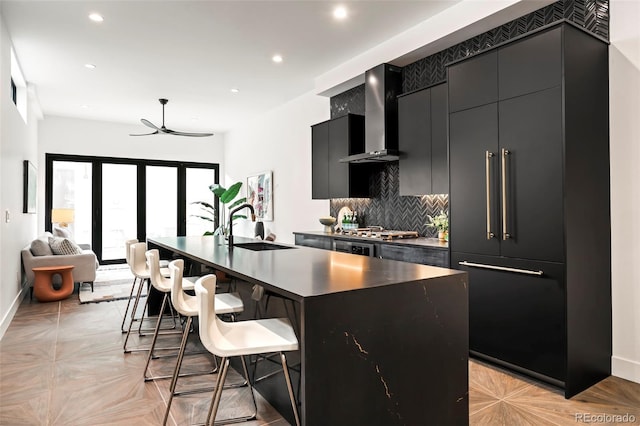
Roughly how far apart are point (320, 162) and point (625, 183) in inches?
142

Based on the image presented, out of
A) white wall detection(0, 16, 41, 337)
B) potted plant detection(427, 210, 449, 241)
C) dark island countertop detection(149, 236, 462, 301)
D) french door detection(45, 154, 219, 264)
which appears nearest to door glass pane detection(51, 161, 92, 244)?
french door detection(45, 154, 219, 264)

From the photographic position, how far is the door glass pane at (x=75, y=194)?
8.21 metres

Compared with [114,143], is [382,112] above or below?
below

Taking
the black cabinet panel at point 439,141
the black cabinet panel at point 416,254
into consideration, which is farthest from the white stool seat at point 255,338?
the black cabinet panel at point 439,141

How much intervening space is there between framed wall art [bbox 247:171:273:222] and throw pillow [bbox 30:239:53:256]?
3464mm

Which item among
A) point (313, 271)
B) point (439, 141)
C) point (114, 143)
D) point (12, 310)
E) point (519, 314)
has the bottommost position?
point (12, 310)

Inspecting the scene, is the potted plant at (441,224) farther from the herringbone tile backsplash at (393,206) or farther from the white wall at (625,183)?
the white wall at (625,183)

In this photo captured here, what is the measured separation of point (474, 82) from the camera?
3240mm

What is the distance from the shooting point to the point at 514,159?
295 cm

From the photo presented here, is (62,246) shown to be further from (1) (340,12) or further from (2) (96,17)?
(1) (340,12)

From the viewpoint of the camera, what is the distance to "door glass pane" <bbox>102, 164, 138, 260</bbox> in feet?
28.6

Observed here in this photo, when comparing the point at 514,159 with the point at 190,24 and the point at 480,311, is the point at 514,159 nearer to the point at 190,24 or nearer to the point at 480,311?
the point at 480,311

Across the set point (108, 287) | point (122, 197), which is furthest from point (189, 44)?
point (122, 197)

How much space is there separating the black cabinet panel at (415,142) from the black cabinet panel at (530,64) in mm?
1101
